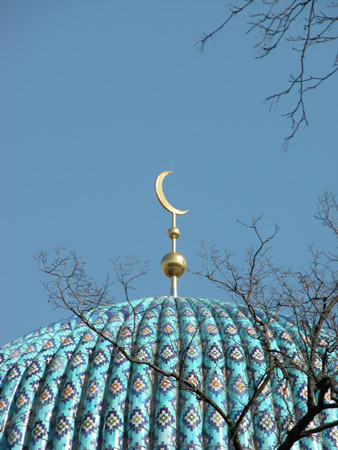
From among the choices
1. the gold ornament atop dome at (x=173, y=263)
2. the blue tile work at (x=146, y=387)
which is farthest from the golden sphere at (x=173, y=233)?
the blue tile work at (x=146, y=387)

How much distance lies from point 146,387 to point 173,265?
186 inches

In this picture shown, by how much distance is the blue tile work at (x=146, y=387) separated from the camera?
500 inches

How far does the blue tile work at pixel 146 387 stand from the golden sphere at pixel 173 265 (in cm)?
215

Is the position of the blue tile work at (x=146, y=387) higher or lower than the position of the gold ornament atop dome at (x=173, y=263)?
lower

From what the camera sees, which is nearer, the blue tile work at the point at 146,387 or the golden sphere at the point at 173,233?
the blue tile work at the point at 146,387

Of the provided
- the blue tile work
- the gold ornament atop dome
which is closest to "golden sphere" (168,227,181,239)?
the gold ornament atop dome

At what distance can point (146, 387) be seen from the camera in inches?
527

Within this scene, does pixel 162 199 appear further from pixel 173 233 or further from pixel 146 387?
pixel 146 387

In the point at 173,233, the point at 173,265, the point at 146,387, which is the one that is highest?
the point at 173,233

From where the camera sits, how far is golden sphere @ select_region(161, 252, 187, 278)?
703 inches

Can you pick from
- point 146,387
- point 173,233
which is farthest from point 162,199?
point 146,387

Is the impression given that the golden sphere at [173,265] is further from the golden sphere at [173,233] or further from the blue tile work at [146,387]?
the blue tile work at [146,387]

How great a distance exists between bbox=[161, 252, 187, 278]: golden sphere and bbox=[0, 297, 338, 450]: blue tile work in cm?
215

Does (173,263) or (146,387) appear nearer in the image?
(146,387)
